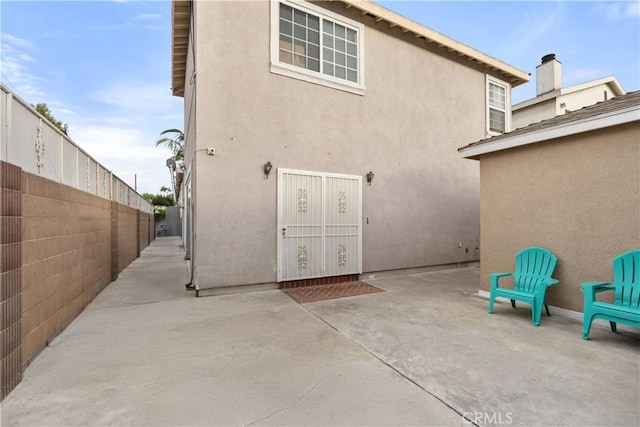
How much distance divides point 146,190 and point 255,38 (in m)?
32.3

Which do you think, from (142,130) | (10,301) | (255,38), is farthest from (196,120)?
(142,130)

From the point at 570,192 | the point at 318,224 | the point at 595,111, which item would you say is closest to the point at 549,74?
the point at 595,111

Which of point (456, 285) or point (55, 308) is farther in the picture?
point (456, 285)

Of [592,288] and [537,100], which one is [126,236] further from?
[537,100]

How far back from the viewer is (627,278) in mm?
3412

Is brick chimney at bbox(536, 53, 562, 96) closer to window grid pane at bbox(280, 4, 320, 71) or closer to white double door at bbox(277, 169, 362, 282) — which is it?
white double door at bbox(277, 169, 362, 282)

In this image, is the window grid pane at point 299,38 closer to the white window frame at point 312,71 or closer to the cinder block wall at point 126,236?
the white window frame at point 312,71

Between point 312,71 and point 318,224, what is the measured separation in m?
3.42

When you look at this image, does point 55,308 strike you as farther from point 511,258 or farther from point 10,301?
point 511,258

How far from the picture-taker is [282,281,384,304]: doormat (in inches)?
212

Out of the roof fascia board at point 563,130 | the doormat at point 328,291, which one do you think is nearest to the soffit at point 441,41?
the roof fascia board at point 563,130

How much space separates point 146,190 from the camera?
32.4m

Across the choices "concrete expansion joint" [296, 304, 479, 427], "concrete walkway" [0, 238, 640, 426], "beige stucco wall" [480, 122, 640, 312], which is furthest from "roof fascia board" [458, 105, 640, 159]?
"concrete expansion joint" [296, 304, 479, 427]

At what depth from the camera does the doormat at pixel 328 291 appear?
17.7 feet
